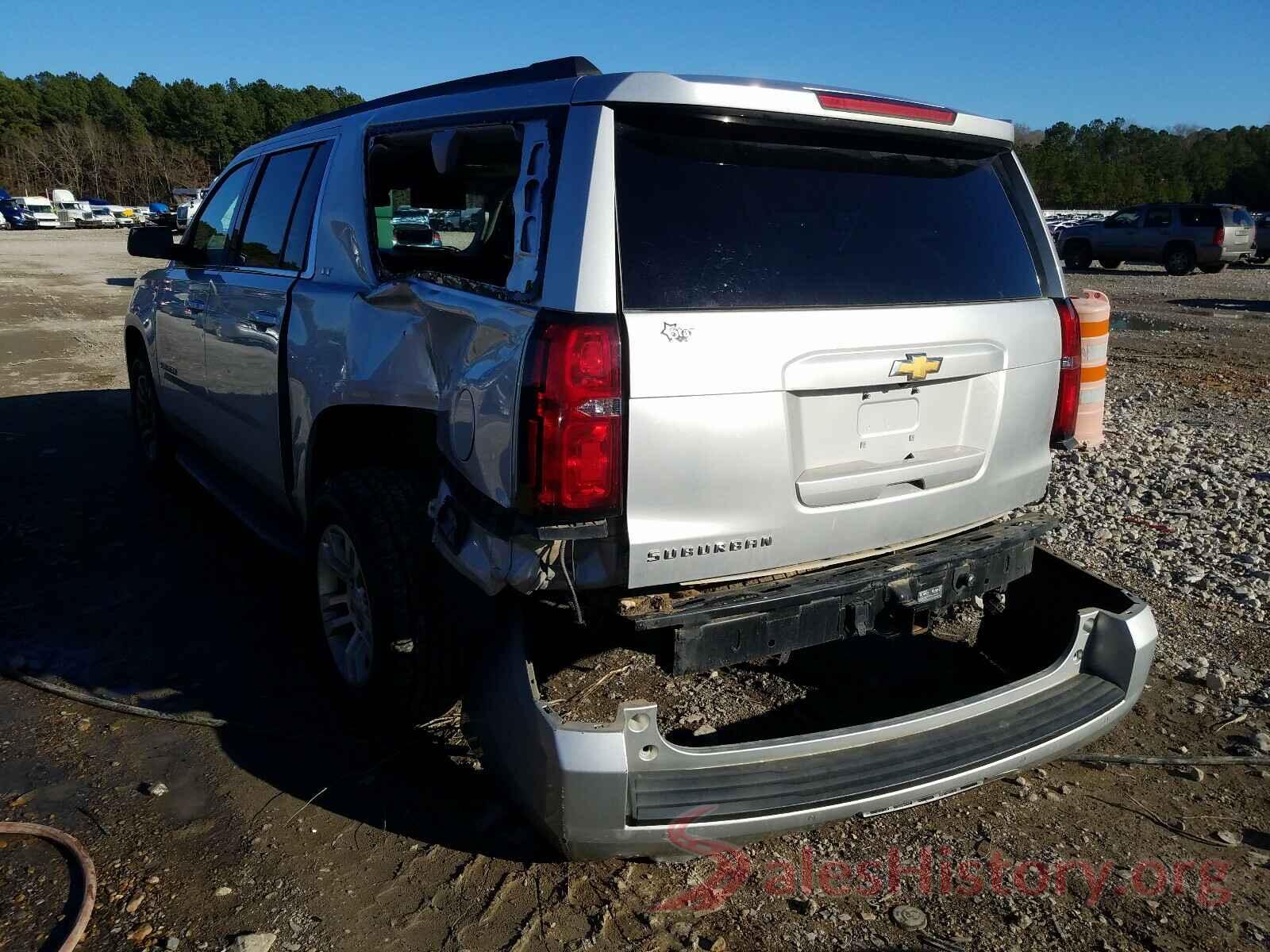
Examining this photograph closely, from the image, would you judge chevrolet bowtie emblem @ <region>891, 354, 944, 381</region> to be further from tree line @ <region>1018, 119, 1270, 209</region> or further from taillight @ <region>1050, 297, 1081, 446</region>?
tree line @ <region>1018, 119, 1270, 209</region>

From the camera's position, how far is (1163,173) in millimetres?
61000

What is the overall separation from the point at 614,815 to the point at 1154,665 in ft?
8.82

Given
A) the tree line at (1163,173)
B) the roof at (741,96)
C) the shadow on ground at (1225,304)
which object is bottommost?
the shadow on ground at (1225,304)

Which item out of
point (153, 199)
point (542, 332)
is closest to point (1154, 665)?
point (542, 332)

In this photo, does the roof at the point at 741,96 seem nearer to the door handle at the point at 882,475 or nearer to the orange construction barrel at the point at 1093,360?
the door handle at the point at 882,475

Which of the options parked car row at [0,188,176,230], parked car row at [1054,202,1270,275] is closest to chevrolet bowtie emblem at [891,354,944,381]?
parked car row at [1054,202,1270,275]

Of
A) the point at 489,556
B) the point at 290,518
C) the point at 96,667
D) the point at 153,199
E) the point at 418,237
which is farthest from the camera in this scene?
the point at 153,199

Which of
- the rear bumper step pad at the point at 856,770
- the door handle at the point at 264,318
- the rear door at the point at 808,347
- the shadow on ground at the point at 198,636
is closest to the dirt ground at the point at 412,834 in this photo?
the shadow on ground at the point at 198,636

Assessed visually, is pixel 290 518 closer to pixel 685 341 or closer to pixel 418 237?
pixel 418 237

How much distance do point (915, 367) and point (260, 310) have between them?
267cm

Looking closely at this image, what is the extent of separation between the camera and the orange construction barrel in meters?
6.51

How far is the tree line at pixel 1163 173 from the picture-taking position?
53.3m

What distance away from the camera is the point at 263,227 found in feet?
14.2

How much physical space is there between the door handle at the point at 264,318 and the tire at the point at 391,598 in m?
0.89
